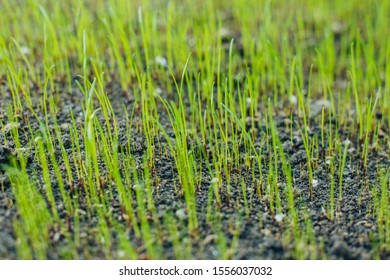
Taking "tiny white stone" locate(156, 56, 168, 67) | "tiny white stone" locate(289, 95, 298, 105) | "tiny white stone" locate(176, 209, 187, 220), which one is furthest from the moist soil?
"tiny white stone" locate(156, 56, 168, 67)

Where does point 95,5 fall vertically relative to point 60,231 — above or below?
above

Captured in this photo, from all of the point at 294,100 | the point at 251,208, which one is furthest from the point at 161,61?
the point at 251,208

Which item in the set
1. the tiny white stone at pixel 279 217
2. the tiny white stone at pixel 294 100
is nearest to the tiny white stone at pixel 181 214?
the tiny white stone at pixel 279 217

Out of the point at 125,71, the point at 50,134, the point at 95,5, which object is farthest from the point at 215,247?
the point at 95,5

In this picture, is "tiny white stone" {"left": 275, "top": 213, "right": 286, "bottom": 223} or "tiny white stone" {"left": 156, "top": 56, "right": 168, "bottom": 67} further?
"tiny white stone" {"left": 156, "top": 56, "right": 168, "bottom": 67}

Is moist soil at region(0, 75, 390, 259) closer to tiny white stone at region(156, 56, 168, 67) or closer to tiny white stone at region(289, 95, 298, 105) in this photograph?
tiny white stone at region(289, 95, 298, 105)

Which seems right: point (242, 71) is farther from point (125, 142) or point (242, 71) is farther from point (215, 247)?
point (215, 247)

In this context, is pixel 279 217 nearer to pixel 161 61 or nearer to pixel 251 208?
pixel 251 208

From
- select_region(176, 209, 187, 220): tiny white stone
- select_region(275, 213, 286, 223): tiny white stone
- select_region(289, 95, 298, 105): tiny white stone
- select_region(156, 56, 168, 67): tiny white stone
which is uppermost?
select_region(156, 56, 168, 67): tiny white stone
